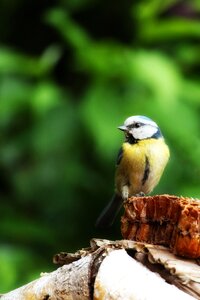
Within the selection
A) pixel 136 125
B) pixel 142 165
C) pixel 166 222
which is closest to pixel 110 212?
pixel 142 165

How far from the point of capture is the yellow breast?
255cm

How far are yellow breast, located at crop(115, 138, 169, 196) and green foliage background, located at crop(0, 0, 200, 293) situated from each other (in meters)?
0.90

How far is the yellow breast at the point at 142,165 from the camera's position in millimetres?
2549

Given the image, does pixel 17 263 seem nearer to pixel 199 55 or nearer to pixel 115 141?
pixel 115 141

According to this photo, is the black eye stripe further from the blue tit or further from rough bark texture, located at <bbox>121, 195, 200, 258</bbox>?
rough bark texture, located at <bbox>121, 195, 200, 258</bbox>

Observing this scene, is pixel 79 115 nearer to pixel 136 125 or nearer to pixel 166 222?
pixel 136 125

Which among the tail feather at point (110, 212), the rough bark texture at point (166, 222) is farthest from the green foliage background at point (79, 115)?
the rough bark texture at point (166, 222)

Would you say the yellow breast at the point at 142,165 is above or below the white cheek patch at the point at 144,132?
below

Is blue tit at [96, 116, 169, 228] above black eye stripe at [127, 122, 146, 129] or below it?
below

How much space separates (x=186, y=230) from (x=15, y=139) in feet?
9.11

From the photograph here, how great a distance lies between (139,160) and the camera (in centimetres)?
261

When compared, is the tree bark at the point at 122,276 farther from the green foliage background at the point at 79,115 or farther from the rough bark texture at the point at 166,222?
the green foliage background at the point at 79,115

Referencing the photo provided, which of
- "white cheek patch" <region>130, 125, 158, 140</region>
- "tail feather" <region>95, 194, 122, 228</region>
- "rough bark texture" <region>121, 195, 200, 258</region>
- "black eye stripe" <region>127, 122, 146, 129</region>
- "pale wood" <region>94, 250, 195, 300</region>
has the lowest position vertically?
"pale wood" <region>94, 250, 195, 300</region>

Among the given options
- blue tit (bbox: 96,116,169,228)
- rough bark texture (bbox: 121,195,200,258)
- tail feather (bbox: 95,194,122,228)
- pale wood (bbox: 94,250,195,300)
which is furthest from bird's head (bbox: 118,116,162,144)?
pale wood (bbox: 94,250,195,300)
